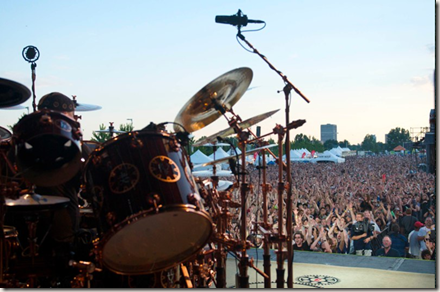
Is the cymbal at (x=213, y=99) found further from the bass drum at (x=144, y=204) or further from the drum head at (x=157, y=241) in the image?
the drum head at (x=157, y=241)

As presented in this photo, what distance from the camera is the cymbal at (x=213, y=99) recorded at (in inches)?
199

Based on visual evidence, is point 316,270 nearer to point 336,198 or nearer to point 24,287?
point 24,287

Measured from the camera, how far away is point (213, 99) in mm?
5191

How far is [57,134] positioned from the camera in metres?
4.33

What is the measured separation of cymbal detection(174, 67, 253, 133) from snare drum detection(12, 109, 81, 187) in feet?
3.80

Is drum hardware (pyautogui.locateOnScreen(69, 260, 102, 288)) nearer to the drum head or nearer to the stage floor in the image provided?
the drum head

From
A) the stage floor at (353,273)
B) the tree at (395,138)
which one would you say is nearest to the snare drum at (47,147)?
the stage floor at (353,273)

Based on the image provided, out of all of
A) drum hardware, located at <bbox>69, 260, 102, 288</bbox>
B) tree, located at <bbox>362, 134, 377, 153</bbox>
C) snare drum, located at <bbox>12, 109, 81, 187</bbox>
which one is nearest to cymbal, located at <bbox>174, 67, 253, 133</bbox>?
snare drum, located at <bbox>12, 109, 81, 187</bbox>

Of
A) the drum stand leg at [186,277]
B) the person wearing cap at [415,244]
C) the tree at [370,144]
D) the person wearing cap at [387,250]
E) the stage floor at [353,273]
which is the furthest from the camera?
the tree at [370,144]

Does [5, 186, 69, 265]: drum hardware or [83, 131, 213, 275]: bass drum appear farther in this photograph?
[5, 186, 69, 265]: drum hardware

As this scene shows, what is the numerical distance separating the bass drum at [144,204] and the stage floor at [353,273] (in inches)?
100

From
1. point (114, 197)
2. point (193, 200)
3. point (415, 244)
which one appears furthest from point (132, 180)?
point (415, 244)

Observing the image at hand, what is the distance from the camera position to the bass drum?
13.3ft

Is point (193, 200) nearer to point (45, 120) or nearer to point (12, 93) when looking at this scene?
point (45, 120)
